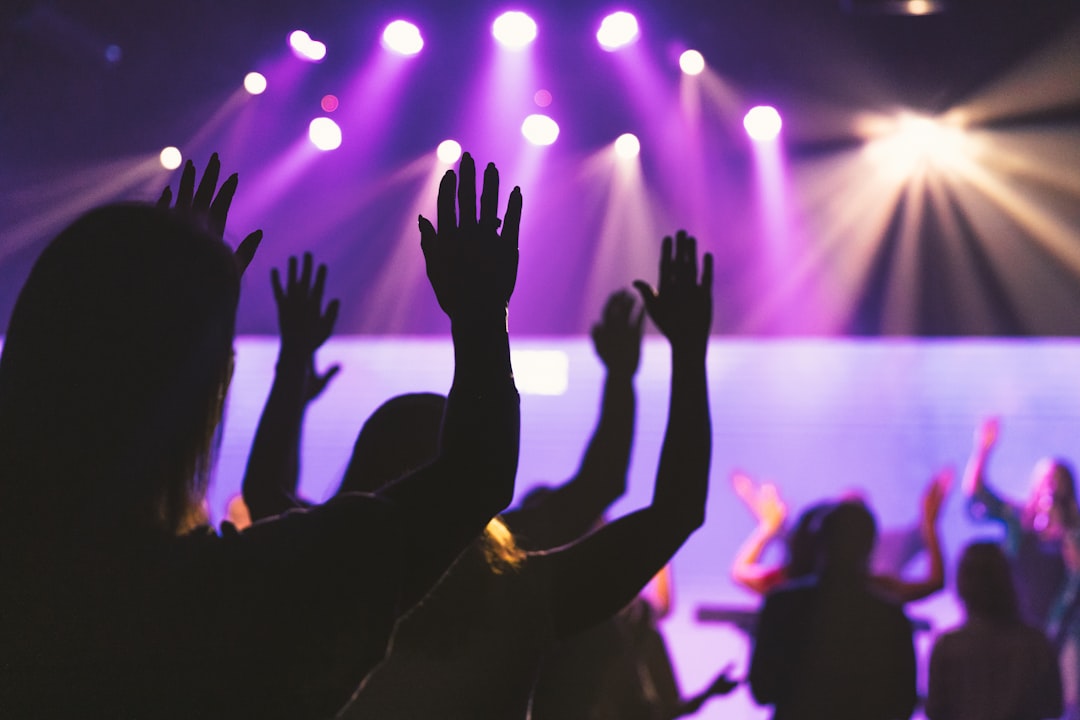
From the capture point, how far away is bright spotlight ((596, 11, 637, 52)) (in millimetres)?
4375

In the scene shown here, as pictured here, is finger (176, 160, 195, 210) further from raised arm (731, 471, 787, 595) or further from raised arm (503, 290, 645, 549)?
raised arm (731, 471, 787, 595)

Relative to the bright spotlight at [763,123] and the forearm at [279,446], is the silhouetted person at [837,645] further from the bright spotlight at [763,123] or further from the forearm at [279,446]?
the bright spotlight at [763,123]

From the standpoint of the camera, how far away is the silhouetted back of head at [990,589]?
2.80 meters

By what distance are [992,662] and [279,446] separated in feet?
7.93

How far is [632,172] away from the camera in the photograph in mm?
4805

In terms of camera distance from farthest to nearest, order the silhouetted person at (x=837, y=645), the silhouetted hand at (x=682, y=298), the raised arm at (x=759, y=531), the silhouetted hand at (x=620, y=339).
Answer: the raised arm at (x=759, y=531) < the silhouetted person at (x=837, y=645) < the silhouetted hand at (x=620, y=339) < the silhouetted hand at (x=682, y=298)

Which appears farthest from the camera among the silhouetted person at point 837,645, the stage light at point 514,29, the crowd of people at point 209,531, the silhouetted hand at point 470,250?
the stage light at point 514,29

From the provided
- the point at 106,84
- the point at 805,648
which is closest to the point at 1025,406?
the point at 805,648

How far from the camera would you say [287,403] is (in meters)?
1.59

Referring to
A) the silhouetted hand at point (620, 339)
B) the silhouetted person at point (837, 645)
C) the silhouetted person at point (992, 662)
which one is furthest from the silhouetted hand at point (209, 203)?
the silhouetted person at point (992, 662)

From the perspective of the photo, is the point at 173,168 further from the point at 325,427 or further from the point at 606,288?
the point at 606,288

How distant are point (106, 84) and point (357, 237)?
1637 millimetres

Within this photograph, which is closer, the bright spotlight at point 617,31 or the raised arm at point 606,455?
the raised arm at point 606,455

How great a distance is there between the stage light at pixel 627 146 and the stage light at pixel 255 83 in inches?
80.2
